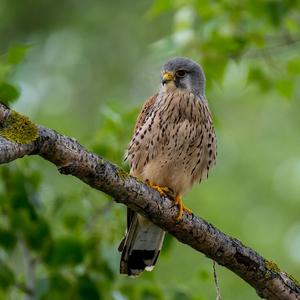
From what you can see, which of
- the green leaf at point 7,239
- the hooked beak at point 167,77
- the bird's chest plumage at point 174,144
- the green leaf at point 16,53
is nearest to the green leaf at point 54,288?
the green leaf at point 7,239

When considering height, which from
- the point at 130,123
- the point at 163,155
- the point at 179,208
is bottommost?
the point at 179,208

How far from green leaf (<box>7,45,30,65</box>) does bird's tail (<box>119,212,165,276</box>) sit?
1.23 metres

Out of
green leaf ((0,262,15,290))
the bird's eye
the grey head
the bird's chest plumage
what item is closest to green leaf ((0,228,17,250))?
green leaf ((0,262,15,290))

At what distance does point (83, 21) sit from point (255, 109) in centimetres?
264

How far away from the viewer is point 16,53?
4445 mm

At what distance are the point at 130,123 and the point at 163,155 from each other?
328 mm

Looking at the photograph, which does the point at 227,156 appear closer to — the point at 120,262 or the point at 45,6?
the point at 45,6

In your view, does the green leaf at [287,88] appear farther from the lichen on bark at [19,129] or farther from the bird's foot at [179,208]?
the lichen on bark at [19,129]

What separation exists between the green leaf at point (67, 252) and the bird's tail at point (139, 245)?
0.30 meters

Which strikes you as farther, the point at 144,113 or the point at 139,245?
the point at 144,113

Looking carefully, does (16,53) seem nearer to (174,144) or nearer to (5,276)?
(174,144)

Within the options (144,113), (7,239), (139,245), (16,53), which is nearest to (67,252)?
(7,239)

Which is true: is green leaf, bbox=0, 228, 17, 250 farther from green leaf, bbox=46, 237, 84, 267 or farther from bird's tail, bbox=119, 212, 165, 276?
bird's tail, bbox=119, 212, 165, 276

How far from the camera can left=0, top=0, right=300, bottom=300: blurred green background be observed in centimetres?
483
